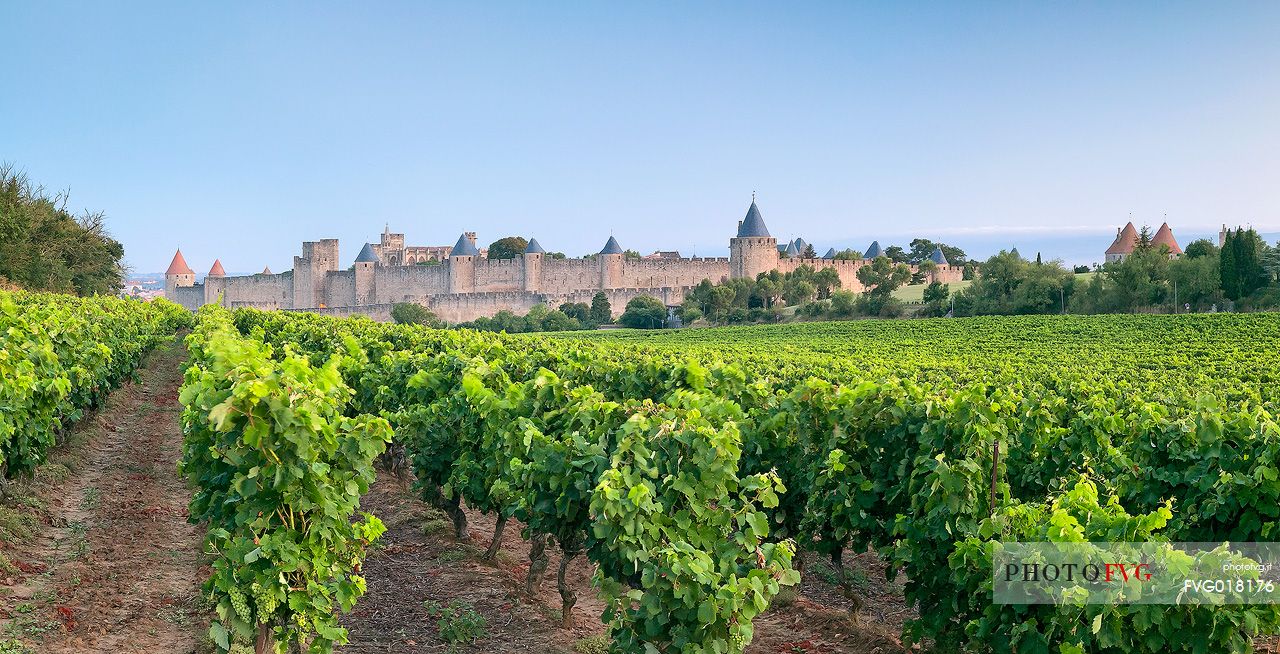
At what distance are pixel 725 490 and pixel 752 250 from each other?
2438 inches

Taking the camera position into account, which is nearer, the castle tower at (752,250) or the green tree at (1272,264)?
the green tree at (1272,264)

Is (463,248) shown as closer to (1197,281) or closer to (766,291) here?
(766,291)

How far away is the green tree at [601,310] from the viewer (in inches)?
2347

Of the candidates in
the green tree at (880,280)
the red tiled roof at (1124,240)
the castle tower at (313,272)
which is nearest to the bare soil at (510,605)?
the green tree at (880,280)

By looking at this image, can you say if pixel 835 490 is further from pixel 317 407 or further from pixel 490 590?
pixel 317 407

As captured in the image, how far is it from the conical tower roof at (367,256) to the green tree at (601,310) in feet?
55.0

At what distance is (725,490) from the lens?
4.89 metres

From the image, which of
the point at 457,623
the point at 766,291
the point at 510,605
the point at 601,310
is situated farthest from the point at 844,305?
the point at 457,623

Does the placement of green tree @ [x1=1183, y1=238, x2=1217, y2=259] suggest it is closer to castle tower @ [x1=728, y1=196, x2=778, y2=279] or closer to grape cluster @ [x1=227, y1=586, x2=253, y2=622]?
castle tower @ [x1=728, y1=196, x2=778, y2=279]

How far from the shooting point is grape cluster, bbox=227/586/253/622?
4783 millimetres

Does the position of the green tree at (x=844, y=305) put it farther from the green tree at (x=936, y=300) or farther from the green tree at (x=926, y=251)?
the green tree at (x=926, y=251)

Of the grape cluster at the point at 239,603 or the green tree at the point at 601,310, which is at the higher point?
the green tree at the point at 601,310

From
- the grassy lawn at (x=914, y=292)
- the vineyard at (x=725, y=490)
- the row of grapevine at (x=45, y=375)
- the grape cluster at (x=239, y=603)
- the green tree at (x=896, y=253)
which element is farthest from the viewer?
the green tree at (x=896, y=253)

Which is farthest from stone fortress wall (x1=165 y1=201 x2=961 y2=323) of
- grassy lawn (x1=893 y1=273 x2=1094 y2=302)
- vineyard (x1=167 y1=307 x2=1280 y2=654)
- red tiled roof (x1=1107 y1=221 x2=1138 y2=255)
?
vineyard (x1=167 y1=307 x2=1280 y2=654)
